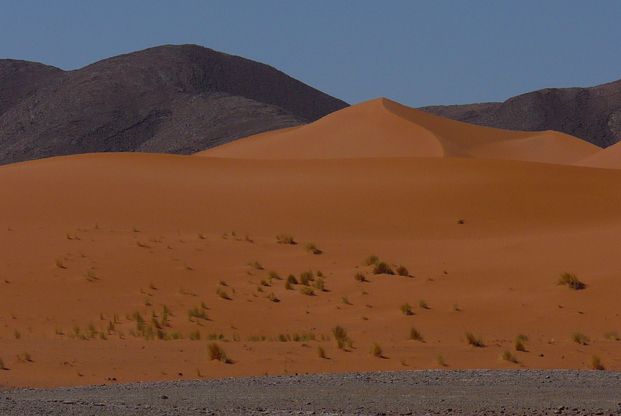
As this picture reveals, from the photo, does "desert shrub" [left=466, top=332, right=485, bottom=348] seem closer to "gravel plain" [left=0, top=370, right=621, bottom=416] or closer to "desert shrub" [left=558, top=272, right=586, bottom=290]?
"gravel plain" [left=0, top=370, right=621, bottom=416]

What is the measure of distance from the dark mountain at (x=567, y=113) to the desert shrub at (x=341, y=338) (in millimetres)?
117059

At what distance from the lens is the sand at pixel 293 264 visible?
55.9 feet

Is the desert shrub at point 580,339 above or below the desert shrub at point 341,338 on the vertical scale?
above

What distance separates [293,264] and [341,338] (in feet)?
30.3

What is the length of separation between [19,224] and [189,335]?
565 inches

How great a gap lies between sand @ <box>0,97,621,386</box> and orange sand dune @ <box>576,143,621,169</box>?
29.8 meters

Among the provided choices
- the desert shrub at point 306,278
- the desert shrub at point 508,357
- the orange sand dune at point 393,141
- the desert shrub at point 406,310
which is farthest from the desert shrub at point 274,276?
the orange sand dune at point 393,141

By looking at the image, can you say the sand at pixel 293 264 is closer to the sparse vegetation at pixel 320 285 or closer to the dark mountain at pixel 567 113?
the sparse vegetation at pixel 320 285

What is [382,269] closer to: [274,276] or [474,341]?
[274,276]

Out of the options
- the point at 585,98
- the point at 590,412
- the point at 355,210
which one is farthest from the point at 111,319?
the point at 585,98

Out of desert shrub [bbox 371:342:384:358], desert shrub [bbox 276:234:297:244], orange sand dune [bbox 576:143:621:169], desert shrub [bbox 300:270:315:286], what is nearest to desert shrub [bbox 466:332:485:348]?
desert shrub [bbox 371:342:384:358]

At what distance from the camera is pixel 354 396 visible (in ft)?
39.2

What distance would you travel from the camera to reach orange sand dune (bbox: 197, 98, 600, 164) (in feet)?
238

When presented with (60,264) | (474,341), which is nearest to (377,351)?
(474,341)
